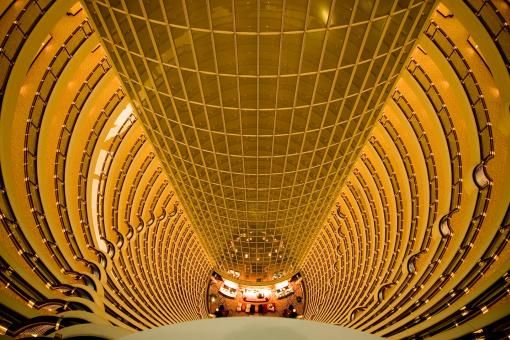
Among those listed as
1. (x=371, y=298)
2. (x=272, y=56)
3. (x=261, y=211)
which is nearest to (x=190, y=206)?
(x=261, y=211)

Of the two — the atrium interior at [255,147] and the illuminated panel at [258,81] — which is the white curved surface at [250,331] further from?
the illuminated panel at [258,81]

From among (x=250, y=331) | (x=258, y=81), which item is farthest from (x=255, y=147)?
(x=250, y=331)

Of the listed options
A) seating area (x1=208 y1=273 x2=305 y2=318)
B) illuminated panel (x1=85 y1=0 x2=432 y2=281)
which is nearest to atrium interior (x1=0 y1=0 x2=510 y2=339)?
illuminated panel (x1=85 y1=0 x2=432 y2=281)

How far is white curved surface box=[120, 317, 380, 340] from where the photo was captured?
4.09 metres

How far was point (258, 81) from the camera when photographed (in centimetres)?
989

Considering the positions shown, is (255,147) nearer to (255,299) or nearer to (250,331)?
(250,331)

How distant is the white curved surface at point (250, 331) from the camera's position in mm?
4090

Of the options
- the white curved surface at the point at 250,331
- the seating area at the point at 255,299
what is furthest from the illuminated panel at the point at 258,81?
the seating area at the point at 255,299

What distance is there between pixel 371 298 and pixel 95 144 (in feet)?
52.2

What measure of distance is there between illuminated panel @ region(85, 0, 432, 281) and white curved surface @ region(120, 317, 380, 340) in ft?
20.4

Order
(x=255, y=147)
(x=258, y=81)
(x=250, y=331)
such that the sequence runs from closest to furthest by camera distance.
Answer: (x=250, y=331)
(x=258, y=81)
(x=255, y=147)

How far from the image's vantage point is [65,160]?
15.6m

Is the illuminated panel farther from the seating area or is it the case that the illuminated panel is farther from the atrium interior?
the seating area

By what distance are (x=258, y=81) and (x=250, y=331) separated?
7.04m
